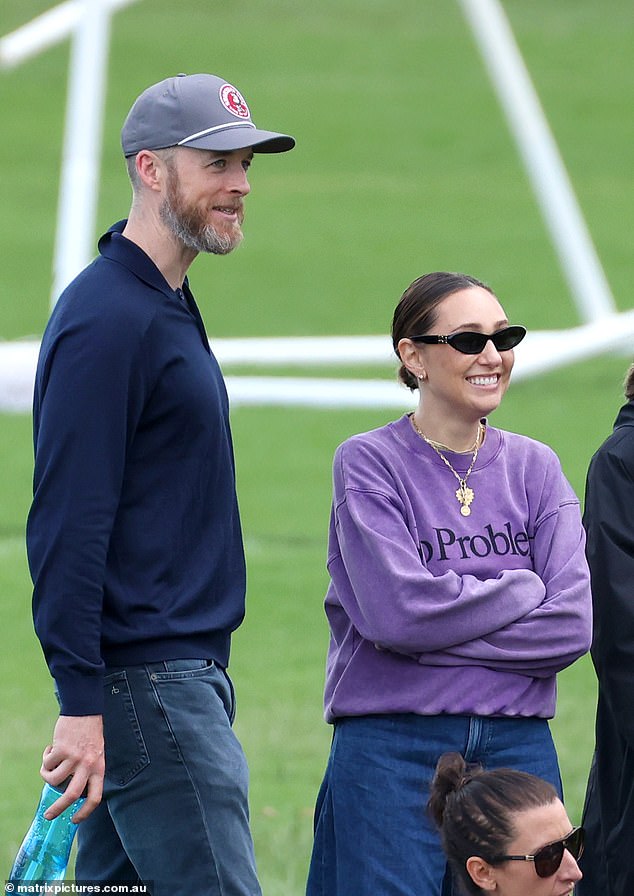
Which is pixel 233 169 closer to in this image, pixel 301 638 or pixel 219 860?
pixel 219 860

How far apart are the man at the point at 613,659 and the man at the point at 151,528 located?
0.79 m

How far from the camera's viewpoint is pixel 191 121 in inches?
132

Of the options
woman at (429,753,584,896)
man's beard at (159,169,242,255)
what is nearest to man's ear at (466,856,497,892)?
woman at (429,753,584,896)

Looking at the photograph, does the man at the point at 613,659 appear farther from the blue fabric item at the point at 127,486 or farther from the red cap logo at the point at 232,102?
the red cap logo at the point at 232,102

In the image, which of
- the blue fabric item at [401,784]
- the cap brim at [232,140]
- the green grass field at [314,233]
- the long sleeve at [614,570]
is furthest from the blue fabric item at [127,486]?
the green grass field at [314,233]

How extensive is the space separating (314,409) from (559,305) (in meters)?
5.97

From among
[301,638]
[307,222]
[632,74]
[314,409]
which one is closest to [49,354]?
[301,638]

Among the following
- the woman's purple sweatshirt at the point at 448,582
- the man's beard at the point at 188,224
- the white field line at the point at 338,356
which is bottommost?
the woman's purple sweatshirt at the point at 448,582

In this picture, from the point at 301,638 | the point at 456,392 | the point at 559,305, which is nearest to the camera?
the point at 456,392

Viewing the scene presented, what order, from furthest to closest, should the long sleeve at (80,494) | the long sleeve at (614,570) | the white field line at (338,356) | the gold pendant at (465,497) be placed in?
1. the white field line at (338,356)
2. the long sleeve at (614,570)
3. the gold pendant at (465,497)
4. the long sleeve at (80,494)

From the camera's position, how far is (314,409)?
14750 millimetres

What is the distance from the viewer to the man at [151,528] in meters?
3.13

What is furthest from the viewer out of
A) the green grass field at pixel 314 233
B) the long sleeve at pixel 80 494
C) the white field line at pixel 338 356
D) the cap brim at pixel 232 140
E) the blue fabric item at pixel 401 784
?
the white field line at pixel 338 356

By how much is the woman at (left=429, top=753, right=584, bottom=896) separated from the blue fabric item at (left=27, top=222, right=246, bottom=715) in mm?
526
